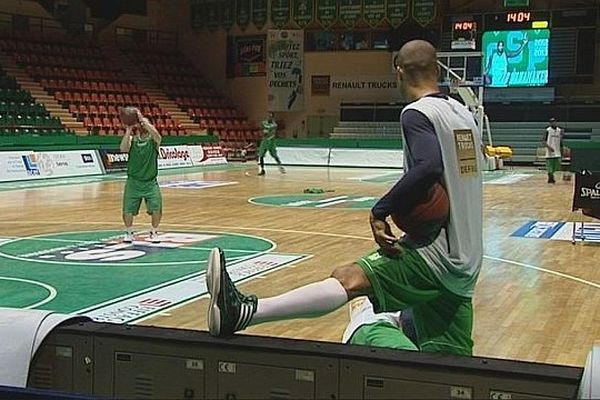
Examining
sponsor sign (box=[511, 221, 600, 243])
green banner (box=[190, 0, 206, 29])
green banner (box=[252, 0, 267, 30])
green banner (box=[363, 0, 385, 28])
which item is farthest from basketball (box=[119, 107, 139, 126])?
green banner (box=[190, 0, 206, 29])

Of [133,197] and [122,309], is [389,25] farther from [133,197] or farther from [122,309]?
[122,309]

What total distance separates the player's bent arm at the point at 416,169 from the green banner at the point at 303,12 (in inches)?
1252

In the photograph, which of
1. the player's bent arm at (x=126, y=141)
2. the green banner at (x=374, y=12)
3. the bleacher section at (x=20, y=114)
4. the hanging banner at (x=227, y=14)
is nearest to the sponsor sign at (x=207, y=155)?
the bleacher section at (x=20, y=114)

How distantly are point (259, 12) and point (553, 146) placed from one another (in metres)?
17.5

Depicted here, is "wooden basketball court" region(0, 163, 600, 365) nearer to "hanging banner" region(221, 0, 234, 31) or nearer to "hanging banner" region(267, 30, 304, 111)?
"hanging banner" region(267, 30, 304, 111)

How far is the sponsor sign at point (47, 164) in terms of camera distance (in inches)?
875

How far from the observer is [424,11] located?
33.1 meters

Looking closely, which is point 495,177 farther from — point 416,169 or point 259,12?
point 416,169

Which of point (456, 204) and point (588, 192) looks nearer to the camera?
point (456, 204)

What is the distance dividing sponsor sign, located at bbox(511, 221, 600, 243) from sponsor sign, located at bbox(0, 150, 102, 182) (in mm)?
13727

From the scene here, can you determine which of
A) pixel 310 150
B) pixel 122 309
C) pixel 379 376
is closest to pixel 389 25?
pixel 310 150

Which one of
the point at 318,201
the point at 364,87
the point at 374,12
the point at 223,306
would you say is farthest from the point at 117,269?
the point at 364,87

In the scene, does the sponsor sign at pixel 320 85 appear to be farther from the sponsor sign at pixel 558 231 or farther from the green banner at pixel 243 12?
the sponsor sign at pixel 558 231

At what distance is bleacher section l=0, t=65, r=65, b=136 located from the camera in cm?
2706
